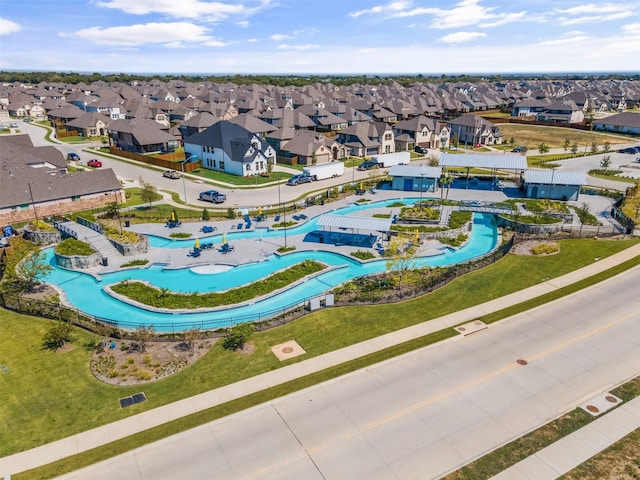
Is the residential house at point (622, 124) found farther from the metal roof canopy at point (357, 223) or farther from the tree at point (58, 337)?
the tree at point (58, 337)

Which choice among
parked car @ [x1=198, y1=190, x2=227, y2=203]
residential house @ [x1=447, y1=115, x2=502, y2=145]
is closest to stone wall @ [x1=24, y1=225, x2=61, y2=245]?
parked car @ [x1=198, y1=190, x2=227, y2=203]

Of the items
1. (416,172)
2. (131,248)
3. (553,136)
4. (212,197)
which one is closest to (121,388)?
(131,248)

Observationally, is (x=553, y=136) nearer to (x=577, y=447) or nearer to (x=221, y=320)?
(x=221, y=320)

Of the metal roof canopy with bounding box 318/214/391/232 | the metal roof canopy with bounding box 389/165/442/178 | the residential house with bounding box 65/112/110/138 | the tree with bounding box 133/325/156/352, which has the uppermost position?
the residential house with bounding box 65/112/110/138

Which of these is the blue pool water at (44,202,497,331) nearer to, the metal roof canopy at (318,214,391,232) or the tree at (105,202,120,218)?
the metal roof canopy at (318,214,391,232)

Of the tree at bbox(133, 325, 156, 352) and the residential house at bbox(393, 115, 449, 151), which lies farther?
the residential house at bbox(393, 115, 449, 151)

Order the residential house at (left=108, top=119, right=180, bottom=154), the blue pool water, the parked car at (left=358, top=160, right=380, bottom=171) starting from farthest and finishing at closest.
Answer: the residential house at (left=108, top=119, right=180, bottom=154)
the parked car at (left=358, top=160, right=380, bottom=171)
the blue pool water

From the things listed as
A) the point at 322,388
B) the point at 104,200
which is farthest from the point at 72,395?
the point at 104,200
